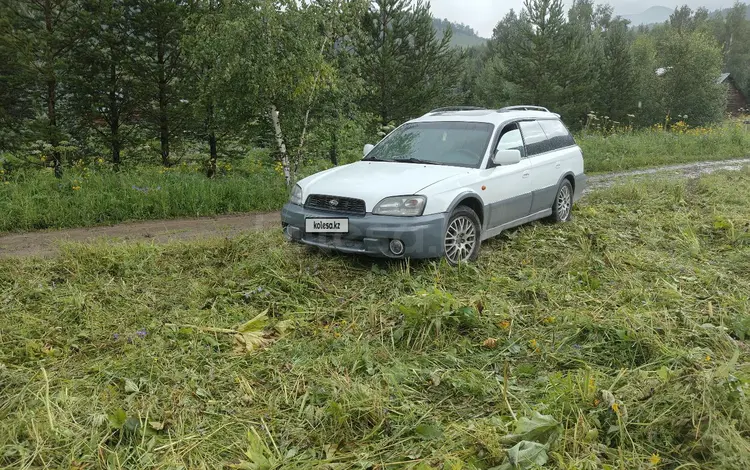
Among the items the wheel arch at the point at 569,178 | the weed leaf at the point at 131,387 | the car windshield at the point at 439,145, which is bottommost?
the weed leaf at the point at 131,387

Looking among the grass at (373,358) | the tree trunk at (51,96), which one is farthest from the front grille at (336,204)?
the tree trunk at (51,96)

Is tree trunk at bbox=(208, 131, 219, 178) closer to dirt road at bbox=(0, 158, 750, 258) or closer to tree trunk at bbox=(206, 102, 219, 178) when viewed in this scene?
tree trunk at bbox=(206, 102, 219, 178)

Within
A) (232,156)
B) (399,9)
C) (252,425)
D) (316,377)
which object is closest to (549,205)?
(316,377)

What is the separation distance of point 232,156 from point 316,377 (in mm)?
10495

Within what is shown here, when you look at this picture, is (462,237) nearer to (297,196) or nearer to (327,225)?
(327,225)

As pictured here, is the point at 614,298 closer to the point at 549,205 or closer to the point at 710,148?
the point at 549,205

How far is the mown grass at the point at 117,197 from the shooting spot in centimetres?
815

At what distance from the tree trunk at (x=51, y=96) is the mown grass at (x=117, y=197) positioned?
0.47 metres

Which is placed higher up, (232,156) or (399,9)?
(399,9)

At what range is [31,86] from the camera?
10266 millimetres

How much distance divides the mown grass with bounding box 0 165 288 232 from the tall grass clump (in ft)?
32.6

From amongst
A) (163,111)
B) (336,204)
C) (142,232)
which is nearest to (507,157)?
(336,204)

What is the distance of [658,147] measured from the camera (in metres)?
18.0

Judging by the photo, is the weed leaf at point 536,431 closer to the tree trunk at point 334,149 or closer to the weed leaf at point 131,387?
the weed leaf at point 131,387
